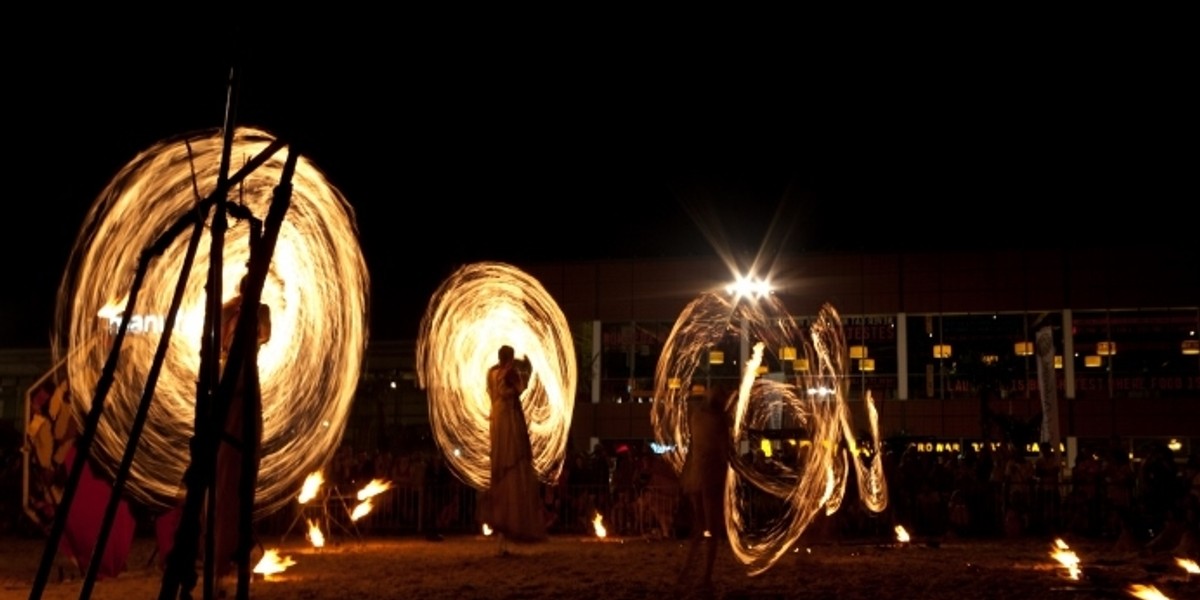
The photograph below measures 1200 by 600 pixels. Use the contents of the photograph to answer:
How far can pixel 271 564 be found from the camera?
39.9 ft

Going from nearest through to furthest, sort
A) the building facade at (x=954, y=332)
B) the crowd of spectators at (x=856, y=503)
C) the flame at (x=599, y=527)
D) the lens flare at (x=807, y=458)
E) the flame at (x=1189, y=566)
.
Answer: the flame at (x=1189, y=566) < the lens flare at (x=807, y=458) < the flame at (x=599, y=527) < the crowd of spectators at (x=856, y=503) < the building facade at (x=954, y=332)

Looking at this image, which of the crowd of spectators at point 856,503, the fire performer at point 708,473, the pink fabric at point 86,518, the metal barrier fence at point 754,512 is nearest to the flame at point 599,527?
the crowd of spectators at point 856,503

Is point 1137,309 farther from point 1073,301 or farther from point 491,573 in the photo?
point 491,573

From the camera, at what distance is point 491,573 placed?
1205 cm

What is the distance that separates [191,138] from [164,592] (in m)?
5.88

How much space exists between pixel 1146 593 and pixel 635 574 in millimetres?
4637

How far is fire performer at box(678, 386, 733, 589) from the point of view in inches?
421

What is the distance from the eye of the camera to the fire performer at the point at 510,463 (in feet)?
45.0

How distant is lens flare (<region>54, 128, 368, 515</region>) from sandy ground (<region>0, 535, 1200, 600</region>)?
107 centimetres

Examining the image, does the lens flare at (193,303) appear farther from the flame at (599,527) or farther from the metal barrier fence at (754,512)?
the metal barrier fence at (754,512)

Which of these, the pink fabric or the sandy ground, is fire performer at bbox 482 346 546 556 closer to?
the sandy ground

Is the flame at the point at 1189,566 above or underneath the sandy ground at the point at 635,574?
above

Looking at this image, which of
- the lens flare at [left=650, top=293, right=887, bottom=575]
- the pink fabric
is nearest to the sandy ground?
the pink fabric

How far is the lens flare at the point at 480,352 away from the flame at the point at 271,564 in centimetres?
408
